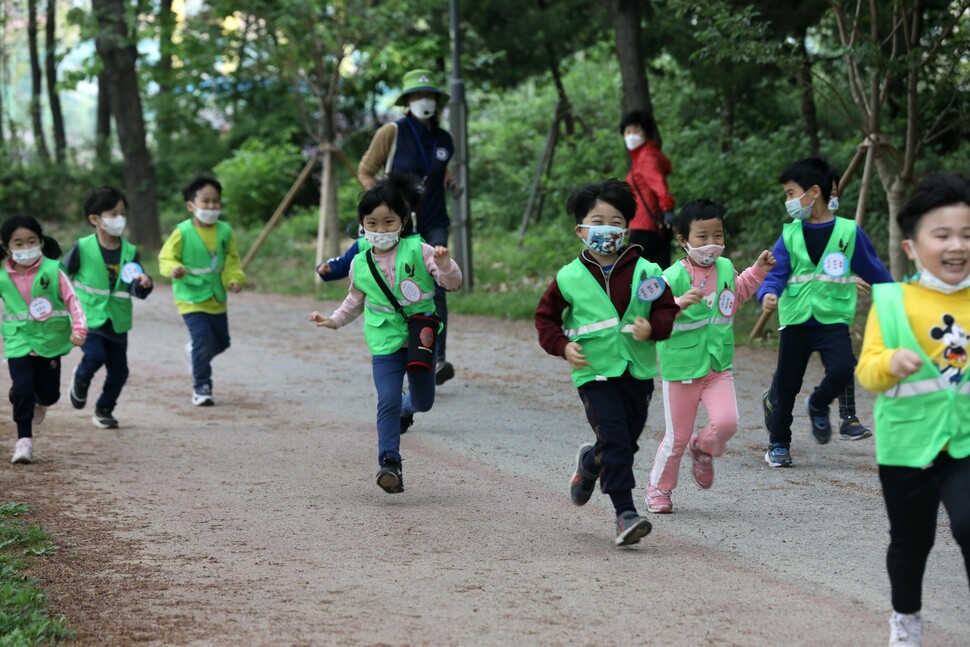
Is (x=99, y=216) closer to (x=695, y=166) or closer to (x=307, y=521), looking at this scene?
(x=307, y=521)

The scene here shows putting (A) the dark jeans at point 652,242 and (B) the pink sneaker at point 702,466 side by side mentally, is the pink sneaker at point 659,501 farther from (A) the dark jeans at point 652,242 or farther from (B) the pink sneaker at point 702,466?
(A) the dark jeans at point 652,242

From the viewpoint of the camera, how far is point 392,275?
7.42 metres

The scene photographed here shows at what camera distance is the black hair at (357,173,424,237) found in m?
7.28

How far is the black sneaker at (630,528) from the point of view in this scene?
588 centimetres

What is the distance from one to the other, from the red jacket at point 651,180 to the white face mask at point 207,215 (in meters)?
3.64

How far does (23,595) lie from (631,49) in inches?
498

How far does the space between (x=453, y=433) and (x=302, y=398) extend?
220cm

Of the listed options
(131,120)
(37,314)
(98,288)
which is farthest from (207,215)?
(131,120)

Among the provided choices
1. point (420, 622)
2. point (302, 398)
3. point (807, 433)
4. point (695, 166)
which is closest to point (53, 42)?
point (695, 166)

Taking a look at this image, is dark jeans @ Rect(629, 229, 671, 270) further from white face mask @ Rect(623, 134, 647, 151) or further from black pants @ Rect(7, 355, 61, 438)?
black pants @ Rect(7, 355, 61, 438)

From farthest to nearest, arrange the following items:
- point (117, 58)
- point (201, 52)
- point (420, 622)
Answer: point (117, 58)
point (201, 52)
point (420, 622)

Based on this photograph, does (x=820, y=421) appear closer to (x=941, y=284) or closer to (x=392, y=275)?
(x=392, y=275)

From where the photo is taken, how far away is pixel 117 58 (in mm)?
24234

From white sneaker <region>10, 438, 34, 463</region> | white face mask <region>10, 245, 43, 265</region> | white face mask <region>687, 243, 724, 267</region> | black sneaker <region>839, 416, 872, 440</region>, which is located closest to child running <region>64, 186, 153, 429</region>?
white face mask <region>10, 245, 43, 265</region>
